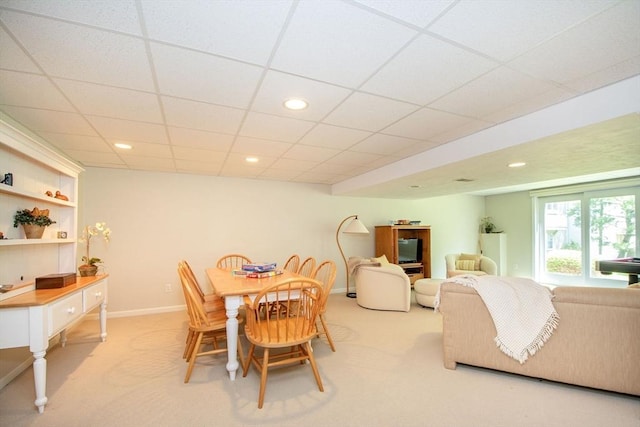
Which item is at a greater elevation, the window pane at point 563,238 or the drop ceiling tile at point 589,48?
the drop ceiling tile at point 589,48

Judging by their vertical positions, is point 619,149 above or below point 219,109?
below

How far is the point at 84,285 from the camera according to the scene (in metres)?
2.62

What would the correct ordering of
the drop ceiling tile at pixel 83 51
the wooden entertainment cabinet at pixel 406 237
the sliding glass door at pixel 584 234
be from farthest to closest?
1. the wooden entertainment cabinet at pixel 406 237
2. the sliding glass door at pixel 584 234
3. the drop ceiling tile at pixel 83 51

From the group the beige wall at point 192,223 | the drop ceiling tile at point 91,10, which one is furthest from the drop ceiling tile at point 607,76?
the beige wall at point 192,223

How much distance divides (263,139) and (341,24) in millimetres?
1779

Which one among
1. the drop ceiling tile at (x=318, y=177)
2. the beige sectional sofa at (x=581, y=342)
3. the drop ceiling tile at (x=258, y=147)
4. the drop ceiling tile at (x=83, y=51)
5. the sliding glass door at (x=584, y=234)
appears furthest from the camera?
the sliding glass door at (x=584, y=234)

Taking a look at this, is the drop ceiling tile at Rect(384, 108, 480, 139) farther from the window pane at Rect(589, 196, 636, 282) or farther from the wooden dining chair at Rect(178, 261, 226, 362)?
the window pane at Rect(589, 196, 636, 282)

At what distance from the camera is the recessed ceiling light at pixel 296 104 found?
2133mm

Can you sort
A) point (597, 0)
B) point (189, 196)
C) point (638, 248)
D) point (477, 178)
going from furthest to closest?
point (638, 248) → point (189, 196) → point (477, 178) → point (597, 0)

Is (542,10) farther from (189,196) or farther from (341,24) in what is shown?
(189,196)

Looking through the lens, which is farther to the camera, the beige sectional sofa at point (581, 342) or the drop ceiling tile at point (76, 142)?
the drop ceiling tile at point (76, 142)

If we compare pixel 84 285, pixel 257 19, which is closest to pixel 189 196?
pixel 84 285

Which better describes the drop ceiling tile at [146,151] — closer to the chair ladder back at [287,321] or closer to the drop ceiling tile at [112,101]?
the drop ceiling tile at [112,101]

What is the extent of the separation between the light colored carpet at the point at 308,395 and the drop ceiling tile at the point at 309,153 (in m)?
2.16
